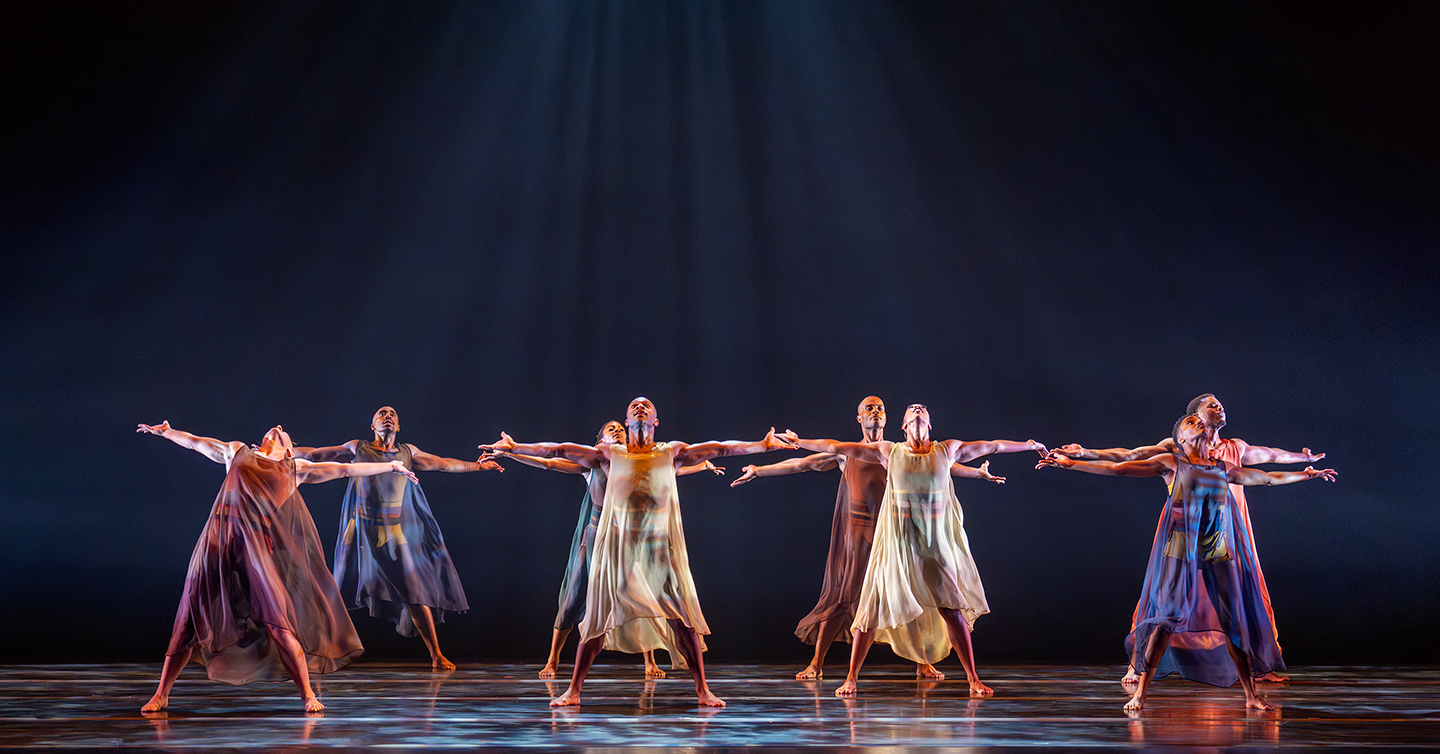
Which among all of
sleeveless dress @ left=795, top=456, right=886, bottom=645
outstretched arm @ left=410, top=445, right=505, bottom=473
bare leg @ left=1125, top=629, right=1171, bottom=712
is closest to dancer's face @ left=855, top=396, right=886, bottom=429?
sleeveless dress @ left=795, top=456, right=886, bottom=645

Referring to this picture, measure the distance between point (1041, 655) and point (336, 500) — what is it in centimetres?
647

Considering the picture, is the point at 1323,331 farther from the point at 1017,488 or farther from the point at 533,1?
the point at 533,1

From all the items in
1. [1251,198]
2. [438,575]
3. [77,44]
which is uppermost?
[77,44]

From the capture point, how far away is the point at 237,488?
16.9 feet

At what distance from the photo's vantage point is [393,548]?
801cm

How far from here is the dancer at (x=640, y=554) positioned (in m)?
5.22

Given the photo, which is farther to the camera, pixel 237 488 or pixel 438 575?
pixel 438 575

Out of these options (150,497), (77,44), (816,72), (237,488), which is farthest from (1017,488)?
(77,44)

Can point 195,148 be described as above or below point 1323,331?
above

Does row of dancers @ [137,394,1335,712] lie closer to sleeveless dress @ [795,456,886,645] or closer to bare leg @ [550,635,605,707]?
bare leg @ [550,635,605,707]

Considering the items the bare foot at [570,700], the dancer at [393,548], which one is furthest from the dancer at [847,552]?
the dancer at [393,548]

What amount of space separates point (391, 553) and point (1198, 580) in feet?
18.2

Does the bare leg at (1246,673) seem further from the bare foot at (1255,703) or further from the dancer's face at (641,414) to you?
the dancer's face at (641,414)

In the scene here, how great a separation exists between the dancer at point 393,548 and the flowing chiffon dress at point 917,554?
305cm
